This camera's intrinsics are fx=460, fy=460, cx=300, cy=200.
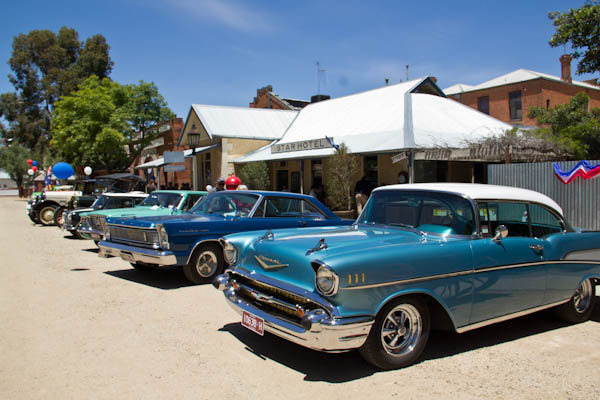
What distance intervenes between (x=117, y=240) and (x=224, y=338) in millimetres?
3931

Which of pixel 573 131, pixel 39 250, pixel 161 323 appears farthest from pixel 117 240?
pixel 573 131

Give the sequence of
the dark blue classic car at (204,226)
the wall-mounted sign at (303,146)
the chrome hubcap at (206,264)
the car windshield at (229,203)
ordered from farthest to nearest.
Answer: the wall-mounted sign at (303,146), the car windshield at (229,203), the chrome hubcap at (206,264), the dark blue classic car at (204,226)

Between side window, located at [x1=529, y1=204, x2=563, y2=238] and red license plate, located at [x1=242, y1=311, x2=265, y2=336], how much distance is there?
121 inches

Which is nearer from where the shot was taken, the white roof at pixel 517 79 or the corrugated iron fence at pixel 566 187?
the corrugated iron fence at pixel 566 187

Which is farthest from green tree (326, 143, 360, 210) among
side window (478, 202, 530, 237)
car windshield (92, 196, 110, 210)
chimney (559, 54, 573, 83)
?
chimney (559, 54, 573, 83)

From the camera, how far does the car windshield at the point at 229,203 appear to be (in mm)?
7695

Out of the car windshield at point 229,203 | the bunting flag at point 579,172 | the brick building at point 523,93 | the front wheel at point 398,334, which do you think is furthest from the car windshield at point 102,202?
the brick building at point 523,93

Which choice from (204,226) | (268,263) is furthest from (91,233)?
(268,263)

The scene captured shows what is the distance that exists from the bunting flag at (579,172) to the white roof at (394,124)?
3707 mm

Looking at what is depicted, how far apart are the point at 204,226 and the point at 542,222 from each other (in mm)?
4591

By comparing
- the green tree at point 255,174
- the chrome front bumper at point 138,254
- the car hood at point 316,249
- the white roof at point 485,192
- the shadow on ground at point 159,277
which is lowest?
the shadow on ground at point 159,277

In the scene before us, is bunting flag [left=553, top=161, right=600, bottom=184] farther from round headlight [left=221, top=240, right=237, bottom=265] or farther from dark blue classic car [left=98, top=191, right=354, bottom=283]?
round headlight [left=221, top=240, right=237, bottom=265]

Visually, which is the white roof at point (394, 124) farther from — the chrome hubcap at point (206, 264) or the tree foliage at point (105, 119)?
the tree foliage at point (105, 119)

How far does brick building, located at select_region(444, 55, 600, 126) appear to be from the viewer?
35.6 m
